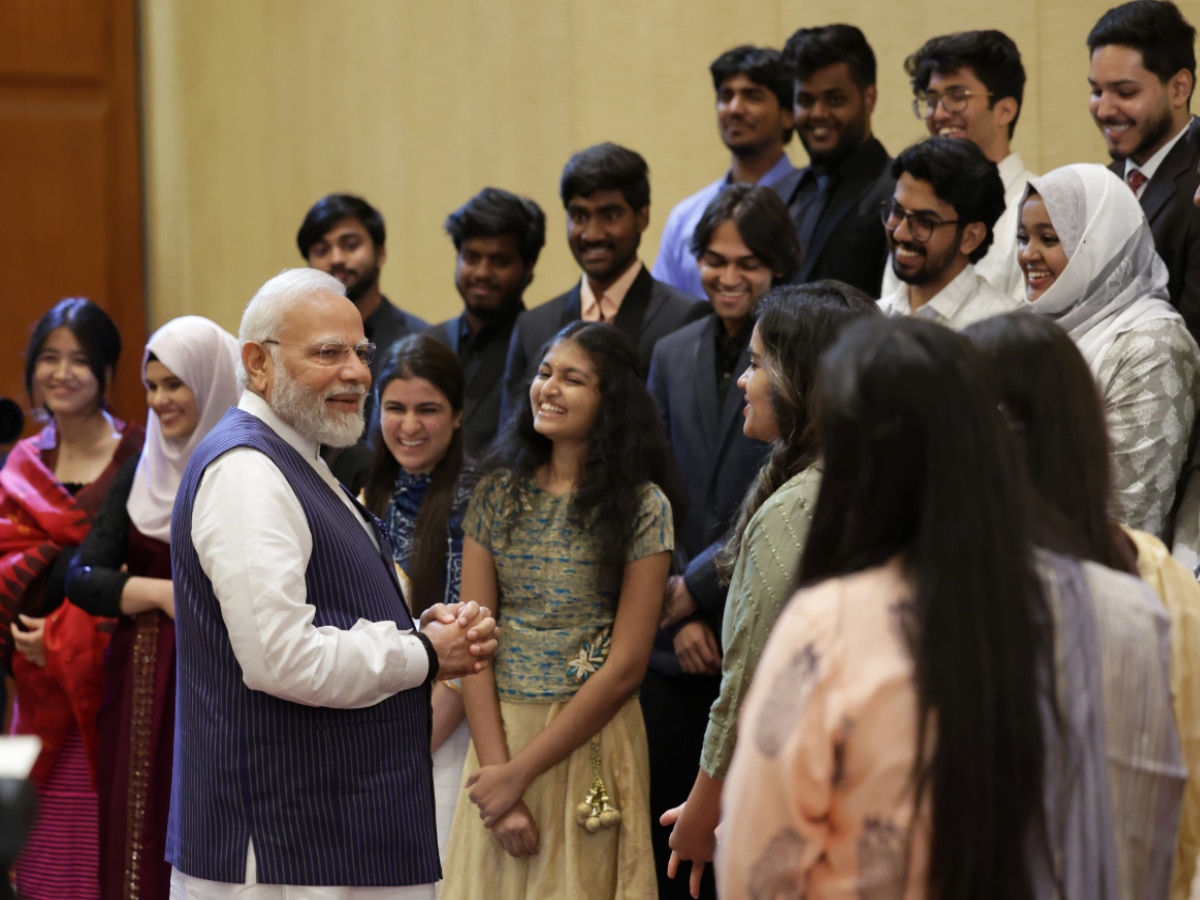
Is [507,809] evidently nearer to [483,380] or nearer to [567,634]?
[567,634]

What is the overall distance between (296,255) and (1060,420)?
553 cm

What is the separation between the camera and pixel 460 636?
2.52 meters

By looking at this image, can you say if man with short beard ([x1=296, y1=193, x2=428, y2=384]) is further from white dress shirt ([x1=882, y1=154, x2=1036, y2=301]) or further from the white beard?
the white beard

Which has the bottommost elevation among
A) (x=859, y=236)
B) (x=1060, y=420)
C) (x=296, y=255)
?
(x=1060, y=420)

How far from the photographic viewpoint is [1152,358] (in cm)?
285

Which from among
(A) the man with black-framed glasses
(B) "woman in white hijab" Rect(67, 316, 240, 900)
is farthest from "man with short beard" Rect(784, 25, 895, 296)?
(B) "woman in white hijab" Rect(67, 316, 240, 900)

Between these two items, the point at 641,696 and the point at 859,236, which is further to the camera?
the point at 859,236

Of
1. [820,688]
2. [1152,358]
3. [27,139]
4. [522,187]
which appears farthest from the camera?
[27,139]

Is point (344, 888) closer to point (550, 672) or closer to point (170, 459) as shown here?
point (550, 672)

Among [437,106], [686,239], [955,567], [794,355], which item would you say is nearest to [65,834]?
[686,239]

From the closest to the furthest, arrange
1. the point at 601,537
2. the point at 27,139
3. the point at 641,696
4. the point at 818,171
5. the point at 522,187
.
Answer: the point at 601,537
the point at 641,696
the point at 818,171
the point at 522,187
the point at 27,139

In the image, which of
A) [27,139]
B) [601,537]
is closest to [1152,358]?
[601,537]

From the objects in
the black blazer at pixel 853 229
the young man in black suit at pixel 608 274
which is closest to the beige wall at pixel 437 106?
the black blazer at pixel 853 229

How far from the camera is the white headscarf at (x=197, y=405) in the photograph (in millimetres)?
3766
